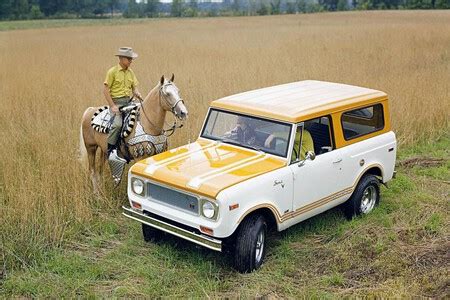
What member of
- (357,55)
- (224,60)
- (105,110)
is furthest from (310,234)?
(357,55)

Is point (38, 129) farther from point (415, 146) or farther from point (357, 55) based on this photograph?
point (357, 55)

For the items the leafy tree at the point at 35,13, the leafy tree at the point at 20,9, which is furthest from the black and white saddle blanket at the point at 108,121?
the leafy tree at the point at 35,13

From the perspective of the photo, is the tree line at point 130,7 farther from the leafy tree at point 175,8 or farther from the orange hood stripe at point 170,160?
the orange hood stripe at point 170,160

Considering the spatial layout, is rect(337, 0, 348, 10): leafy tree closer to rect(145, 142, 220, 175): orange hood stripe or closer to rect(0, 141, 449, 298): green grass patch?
rect(0, 141, 449, 298): green grass patch

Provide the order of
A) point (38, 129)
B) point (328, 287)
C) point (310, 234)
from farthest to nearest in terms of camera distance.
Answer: point (38, 129) → point (310, 234) → point (328, 287)

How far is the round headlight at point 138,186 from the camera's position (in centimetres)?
578

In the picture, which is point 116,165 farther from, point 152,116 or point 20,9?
point 20,9

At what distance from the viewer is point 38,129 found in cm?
988

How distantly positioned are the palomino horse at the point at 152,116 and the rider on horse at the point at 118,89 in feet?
0.49

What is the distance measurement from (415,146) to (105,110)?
19.6 ft

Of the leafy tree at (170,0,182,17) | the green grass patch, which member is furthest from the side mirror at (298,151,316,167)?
the leafy tree at (170,0,182,17)

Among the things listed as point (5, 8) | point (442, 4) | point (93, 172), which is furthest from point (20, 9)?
point (93, 172)

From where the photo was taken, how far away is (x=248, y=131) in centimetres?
628

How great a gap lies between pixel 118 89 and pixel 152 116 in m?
0.78
